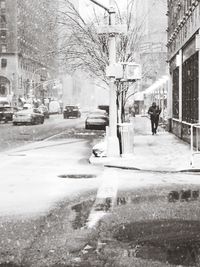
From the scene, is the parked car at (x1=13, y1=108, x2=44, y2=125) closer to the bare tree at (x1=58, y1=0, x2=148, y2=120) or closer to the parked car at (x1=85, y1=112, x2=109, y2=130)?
the parked car at (x1=85, y1=112, x2=109, y2=130)

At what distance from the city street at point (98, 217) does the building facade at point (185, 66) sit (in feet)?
22.5

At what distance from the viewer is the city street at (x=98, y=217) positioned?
651 cm

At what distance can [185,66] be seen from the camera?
87.4 ft

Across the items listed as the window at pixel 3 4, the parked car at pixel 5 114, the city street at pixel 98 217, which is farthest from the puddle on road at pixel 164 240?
the window at pixel 3 4

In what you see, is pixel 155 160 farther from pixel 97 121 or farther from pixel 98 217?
pixel 97 121

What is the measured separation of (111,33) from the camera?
17.8 meters

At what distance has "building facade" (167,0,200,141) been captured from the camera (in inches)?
872

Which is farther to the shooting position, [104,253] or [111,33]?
[111,33]

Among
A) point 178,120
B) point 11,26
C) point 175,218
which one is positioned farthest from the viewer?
point 11,26

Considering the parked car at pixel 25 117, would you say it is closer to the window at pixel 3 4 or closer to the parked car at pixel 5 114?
the parked car at pixel 5 114

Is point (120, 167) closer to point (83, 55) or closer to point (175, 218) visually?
point (175, 218)

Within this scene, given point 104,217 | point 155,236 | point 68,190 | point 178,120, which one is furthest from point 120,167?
point 178,120

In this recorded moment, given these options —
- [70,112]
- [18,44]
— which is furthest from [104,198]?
[18,44]

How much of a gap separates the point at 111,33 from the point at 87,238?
37.5ft
